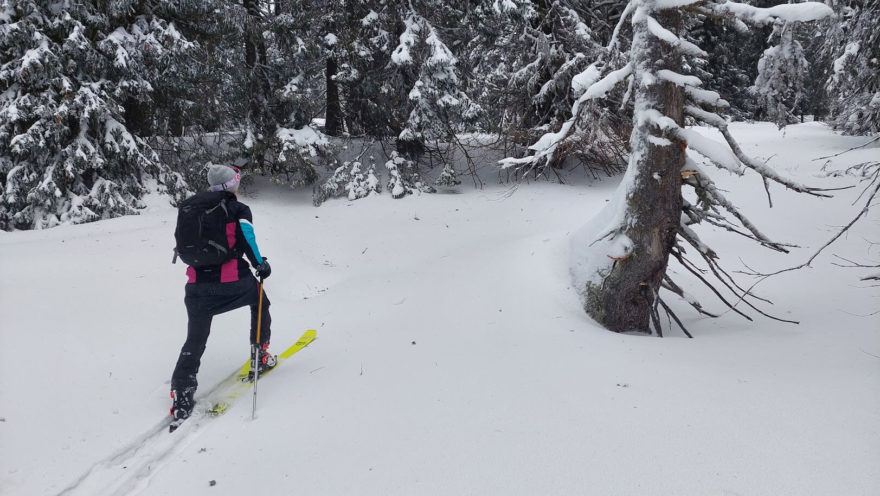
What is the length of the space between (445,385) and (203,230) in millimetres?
2315

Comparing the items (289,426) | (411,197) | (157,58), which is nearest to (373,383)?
(289,426)

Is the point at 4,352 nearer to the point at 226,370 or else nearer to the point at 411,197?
the point at 226,370

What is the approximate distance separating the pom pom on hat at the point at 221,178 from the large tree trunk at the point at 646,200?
3.89 m

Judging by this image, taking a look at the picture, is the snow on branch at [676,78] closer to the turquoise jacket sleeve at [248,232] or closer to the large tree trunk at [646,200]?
the large tree trunk at [646,200]

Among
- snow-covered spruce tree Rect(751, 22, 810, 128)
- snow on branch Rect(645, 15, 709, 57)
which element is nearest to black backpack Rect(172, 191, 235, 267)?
snow on branch Rect(645, 15, 709, 57)

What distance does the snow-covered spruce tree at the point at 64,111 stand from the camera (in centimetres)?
867

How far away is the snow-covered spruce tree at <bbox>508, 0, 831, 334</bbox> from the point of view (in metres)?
4.66

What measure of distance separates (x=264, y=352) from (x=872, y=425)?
4.59 m

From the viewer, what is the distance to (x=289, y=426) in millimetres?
3594

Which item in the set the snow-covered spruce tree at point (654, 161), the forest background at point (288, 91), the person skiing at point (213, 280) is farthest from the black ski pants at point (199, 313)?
the forest background at point (288, 91)

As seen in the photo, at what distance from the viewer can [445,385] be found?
3918 mm

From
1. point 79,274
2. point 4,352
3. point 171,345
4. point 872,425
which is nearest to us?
point 872,425

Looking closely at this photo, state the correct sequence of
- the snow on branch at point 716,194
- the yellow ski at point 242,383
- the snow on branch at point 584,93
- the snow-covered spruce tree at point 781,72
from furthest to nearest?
the snow on branch at point 716,194, the snow-covered spruce tree at point 781,72, the snow on branch at point 584,93, the yellow ski at point 242,383

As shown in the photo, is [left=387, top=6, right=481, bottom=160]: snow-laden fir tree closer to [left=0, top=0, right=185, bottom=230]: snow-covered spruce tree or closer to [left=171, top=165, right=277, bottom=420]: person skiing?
[left=0, top=0, right=185, bottom=230]: snow-covered spruce tree
